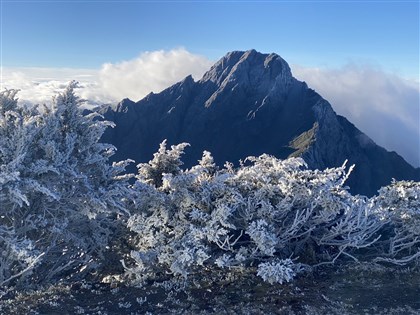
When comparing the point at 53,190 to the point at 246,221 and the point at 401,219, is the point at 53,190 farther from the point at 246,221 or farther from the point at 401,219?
the point at 401,219

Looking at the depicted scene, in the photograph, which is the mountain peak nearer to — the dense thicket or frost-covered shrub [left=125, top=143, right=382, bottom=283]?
the dense thicket

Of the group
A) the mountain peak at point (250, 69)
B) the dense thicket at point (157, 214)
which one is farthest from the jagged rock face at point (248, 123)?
the dense thicket at point (157, 214)

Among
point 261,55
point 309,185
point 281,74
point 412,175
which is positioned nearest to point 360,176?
point 412,175

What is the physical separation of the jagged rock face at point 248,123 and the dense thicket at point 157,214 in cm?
8361

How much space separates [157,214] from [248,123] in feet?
383

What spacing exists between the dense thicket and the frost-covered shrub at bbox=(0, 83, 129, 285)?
1.1 inches

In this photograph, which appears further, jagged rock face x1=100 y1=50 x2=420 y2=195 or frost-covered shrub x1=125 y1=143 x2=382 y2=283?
jagged rock face x1=100 y1=50 x2=420 y2=195

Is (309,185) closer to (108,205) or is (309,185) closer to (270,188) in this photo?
(270,188)

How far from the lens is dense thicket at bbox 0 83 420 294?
10.0m

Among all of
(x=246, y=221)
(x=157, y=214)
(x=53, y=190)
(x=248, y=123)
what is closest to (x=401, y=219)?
(x=246, y=221)

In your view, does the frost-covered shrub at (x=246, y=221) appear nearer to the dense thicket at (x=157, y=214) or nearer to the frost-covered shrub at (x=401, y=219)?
the dense thicket at (x=157, y=214)

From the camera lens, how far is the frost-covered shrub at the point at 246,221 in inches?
404

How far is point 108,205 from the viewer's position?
1110 centimetres

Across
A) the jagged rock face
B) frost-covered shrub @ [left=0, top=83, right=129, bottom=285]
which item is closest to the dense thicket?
frost-covered shrub @ [left=0, top=83, right=129, bottom=285]
